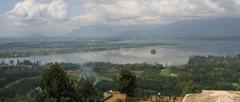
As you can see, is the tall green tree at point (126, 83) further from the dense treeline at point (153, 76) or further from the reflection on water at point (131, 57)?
the reflection on water at point (131, 57)

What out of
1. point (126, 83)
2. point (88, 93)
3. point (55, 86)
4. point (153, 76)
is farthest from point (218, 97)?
point (153, 76)

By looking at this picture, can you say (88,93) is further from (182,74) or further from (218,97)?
(182,74)

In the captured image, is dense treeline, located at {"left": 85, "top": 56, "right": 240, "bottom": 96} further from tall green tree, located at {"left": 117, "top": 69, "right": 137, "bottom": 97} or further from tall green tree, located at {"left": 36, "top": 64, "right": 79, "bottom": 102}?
tall green tree, located at {"left": 36, "top": 64, "right": 79, "bottom": 102}

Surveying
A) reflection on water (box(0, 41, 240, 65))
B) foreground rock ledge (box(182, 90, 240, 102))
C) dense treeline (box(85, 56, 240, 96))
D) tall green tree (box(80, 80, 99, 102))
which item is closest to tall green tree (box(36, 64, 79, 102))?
tall green tree (box(80, 80, 99, 102))

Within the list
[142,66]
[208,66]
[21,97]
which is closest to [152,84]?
[21,97]

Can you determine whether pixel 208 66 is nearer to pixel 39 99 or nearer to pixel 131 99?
pixel 131 99

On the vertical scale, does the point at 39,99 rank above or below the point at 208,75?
above

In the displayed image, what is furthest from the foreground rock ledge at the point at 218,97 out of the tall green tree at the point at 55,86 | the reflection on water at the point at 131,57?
the reflection on water at the point at 131,57
